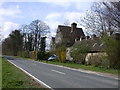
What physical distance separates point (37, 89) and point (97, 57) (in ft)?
64.6

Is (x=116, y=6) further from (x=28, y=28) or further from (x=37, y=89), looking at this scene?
(x=28, y=28)

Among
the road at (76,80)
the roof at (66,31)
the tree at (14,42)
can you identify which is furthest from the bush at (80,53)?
the tree at (14,42)

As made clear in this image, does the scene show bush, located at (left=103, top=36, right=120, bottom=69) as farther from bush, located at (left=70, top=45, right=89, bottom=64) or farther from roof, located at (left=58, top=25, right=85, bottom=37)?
roof, located at (left=58, top=25, right=85, bottom=37)

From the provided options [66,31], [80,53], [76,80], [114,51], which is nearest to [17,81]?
[76,80]

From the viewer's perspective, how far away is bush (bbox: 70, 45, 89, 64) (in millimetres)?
34406

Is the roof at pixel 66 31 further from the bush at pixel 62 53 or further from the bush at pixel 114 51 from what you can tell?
the bush at pixel 114 51

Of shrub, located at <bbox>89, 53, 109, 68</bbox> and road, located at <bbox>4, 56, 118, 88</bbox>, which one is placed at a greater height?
shrub, located at <bbox>89, 53, 109, 68</bbox>

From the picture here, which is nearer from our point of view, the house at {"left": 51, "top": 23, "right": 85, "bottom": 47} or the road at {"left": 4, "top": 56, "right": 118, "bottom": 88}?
the road at {"left": 4, "top": 56, "right": 118, "bottom": 88}

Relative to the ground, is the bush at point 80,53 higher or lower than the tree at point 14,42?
lower

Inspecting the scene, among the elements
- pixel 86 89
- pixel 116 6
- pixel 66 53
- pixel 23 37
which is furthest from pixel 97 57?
pixel 23 37

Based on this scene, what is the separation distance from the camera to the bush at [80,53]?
3441 cm

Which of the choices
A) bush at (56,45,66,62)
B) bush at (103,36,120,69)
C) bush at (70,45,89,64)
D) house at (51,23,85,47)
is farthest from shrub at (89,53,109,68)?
house at (51,23,85,47)

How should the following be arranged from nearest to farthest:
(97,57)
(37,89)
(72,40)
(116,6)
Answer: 1. (37,89)
2. (116,6)
3. (97,57)
4. (72,40)

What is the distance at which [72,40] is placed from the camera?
252 ft
